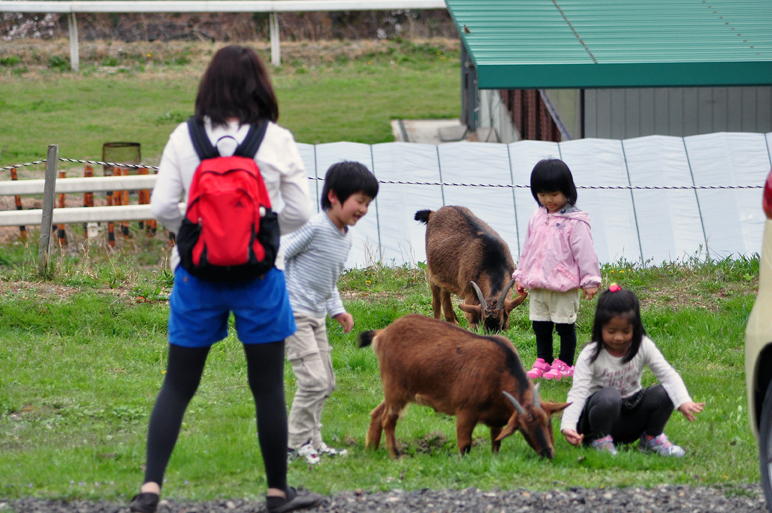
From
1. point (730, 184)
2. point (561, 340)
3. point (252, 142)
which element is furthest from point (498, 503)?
point (730, 184)

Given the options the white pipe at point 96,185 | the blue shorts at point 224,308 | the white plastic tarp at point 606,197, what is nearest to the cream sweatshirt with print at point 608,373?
the blue shorts at point 224,308

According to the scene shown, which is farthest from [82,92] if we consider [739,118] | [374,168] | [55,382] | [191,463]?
[191,463]

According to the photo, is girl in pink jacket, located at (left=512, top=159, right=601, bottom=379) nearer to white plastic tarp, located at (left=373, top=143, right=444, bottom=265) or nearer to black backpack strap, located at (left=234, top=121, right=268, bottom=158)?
black backpack strap, located at (left=234, top=121, right=268, bottom=158)

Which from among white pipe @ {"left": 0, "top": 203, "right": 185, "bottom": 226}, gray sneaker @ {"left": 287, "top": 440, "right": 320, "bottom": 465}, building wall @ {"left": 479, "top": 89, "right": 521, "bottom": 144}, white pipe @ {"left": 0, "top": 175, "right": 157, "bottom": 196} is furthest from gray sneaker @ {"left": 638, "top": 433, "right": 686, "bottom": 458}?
building wall @ {"left": 479, "top": 89, "right": 521, "bottom": 144}

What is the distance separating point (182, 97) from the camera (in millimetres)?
23312

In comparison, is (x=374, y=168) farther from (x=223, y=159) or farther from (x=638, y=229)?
(x=223, y=159)

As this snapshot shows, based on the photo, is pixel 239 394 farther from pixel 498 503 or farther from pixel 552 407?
pixel 498 503

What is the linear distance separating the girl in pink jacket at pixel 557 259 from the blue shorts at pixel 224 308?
265cm

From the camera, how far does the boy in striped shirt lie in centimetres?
452

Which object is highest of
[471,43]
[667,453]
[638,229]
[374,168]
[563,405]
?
[471,43]

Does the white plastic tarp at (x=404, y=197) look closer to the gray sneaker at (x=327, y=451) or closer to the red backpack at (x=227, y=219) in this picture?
the gray sneaker at (x=327, y=451)

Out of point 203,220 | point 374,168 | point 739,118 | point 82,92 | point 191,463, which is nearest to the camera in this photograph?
point 203,220

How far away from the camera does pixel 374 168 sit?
38.8ft

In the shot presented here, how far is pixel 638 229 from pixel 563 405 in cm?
667
